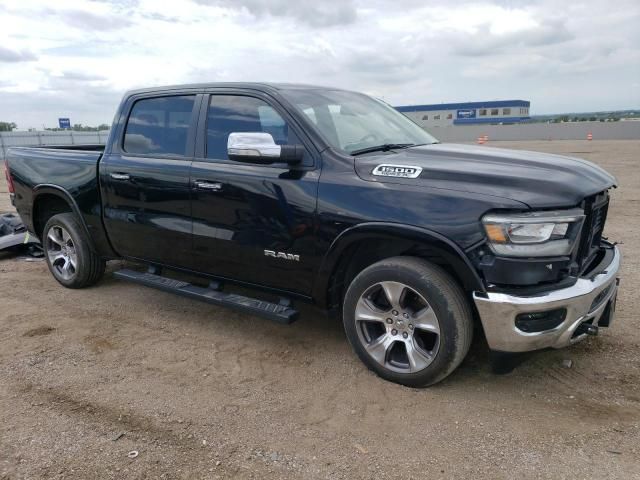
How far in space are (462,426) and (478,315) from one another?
2.10 ft

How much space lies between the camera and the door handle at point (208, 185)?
12.8 ft

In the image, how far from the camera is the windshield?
373 centimetres

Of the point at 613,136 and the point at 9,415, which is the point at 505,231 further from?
the point at 613,136

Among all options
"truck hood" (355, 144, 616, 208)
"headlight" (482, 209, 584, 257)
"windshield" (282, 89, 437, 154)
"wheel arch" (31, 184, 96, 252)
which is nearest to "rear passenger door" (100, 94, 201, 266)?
"wheel arch" (31, 184, 96, 252)

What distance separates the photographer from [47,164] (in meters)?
5.27

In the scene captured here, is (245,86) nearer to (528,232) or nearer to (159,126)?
(159,126)

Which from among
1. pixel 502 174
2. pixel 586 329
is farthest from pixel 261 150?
pixel 586 329

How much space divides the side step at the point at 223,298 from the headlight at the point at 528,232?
4.89 ft

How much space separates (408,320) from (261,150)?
4.66ft

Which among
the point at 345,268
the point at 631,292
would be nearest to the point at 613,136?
the point at 631,292

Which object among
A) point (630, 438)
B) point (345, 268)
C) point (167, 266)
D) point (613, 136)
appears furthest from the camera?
point (613, 136)

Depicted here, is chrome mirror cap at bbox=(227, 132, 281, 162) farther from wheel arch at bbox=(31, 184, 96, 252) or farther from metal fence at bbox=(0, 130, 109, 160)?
metal fence at bbox=(0, 130, 109, 160)

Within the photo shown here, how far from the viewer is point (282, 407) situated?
3193 millimetres

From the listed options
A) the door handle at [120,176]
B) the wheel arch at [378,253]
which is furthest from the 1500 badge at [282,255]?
the door handle at [120,176]
